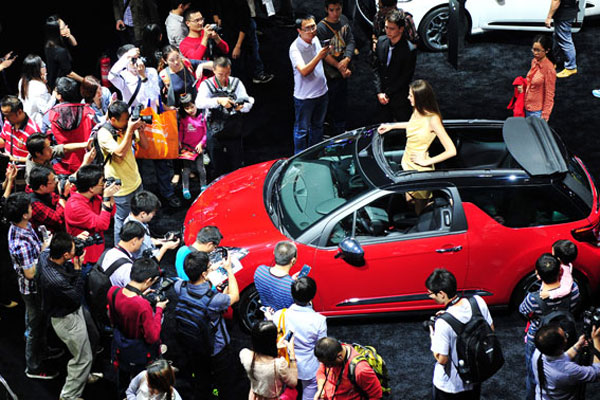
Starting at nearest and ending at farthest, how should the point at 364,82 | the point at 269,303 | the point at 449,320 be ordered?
the point at 449,320, the point at 269,303, the point at 364,82

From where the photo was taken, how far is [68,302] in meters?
5.62

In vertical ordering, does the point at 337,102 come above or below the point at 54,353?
above

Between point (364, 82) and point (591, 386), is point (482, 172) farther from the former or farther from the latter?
point (364, 82)

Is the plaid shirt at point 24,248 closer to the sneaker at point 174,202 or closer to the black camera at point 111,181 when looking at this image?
the black camera at point 111,181

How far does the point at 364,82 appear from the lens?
11719 millimetres

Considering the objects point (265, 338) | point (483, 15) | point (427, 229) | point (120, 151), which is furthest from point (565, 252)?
point (483, 15)

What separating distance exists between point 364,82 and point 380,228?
5622 mm

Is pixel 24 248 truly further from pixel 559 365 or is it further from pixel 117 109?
pixel 559 365

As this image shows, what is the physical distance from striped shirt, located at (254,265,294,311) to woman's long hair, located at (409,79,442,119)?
2437 millimetres

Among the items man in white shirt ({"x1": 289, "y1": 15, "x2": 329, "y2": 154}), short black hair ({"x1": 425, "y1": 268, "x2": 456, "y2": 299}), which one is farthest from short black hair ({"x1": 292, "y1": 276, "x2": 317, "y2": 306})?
man in white shirt ({"x1": 289, "y1": 15, "x2": 329, "y2": 154})

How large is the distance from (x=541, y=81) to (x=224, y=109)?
379 centimetres

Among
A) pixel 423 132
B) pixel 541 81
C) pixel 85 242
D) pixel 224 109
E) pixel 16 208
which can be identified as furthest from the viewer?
pixel 541 81

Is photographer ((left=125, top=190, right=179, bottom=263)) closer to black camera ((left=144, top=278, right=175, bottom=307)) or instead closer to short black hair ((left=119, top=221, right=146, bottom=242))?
short black hair ((left=119, top=221, right=146, bottom=242))

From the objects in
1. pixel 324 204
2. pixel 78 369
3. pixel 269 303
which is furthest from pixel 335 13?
pixel 78 369
